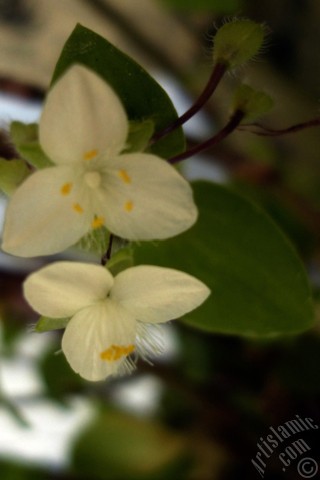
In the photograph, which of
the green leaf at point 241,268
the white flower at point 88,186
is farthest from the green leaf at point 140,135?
the green leaf at point 241,268

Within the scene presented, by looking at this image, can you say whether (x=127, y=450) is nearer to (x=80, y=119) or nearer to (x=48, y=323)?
(x=48, y=323)

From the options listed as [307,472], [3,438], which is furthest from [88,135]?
[3,438]

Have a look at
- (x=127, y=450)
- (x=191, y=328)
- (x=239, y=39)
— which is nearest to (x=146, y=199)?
(x=239, y=39)

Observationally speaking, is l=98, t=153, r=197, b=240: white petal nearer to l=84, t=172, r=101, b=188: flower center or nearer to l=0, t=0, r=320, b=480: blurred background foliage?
l=84, t=172, r=101, b=188: flower center

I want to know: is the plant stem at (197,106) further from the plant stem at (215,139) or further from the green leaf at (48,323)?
the green leaf at (48,323)

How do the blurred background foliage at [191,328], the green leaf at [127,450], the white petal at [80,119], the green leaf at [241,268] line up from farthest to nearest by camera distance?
1. the green leaf at [127,450]
2. the blurred background foliage at [191,328]
3. the green leaf at [241,268]
4. the white petal at [80,119]

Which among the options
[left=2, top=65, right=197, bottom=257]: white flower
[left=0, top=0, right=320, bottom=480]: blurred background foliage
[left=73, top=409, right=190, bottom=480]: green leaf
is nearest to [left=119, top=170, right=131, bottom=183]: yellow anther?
[left=2, top=65, right=197, bottom=257]: white flower

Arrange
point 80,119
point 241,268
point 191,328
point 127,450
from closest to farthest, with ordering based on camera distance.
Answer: point 80,119, point 241,268, point 191,328, point 127,450
